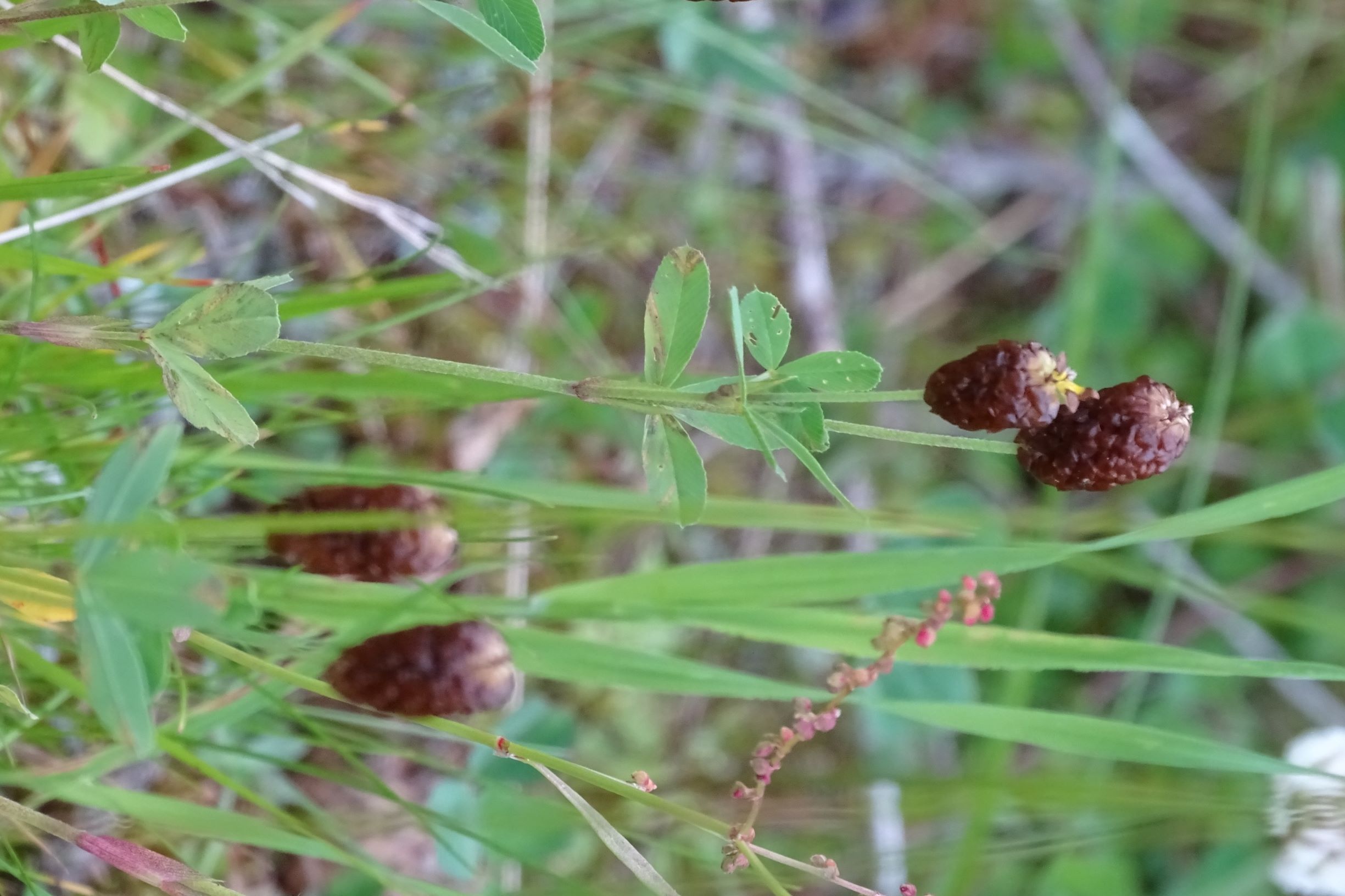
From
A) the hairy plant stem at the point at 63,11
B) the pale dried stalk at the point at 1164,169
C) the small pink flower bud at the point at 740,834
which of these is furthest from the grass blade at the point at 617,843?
the pale dried stalk at the point at 1164,169

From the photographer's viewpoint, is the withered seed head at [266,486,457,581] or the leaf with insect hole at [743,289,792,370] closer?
the leaf with insect hole at [743,289,792,370]

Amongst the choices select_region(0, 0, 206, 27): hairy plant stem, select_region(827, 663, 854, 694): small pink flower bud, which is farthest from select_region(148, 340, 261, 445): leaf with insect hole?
select_region(827, 663, 854, 694): small pink flower bud

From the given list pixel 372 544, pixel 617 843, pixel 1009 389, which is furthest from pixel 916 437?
pixel 372 544

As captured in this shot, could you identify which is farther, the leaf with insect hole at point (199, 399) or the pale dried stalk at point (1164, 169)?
the pale dried stalk at point (1164, 169)

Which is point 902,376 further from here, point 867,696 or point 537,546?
point 867,696

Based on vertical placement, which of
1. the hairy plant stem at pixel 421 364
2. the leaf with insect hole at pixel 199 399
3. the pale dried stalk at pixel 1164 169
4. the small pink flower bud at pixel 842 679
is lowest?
the leaf with insect hole at pixel 199 399

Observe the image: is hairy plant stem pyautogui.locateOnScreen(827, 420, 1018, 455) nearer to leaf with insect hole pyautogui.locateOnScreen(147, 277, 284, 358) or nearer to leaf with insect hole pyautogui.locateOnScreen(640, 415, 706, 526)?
leaf with insect hole pyautogui.locateOnScreen(640, 415, 706, 526)

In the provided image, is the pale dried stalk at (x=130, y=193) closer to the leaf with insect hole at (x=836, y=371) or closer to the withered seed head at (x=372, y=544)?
the withered seed head at (x=372, y=544)
